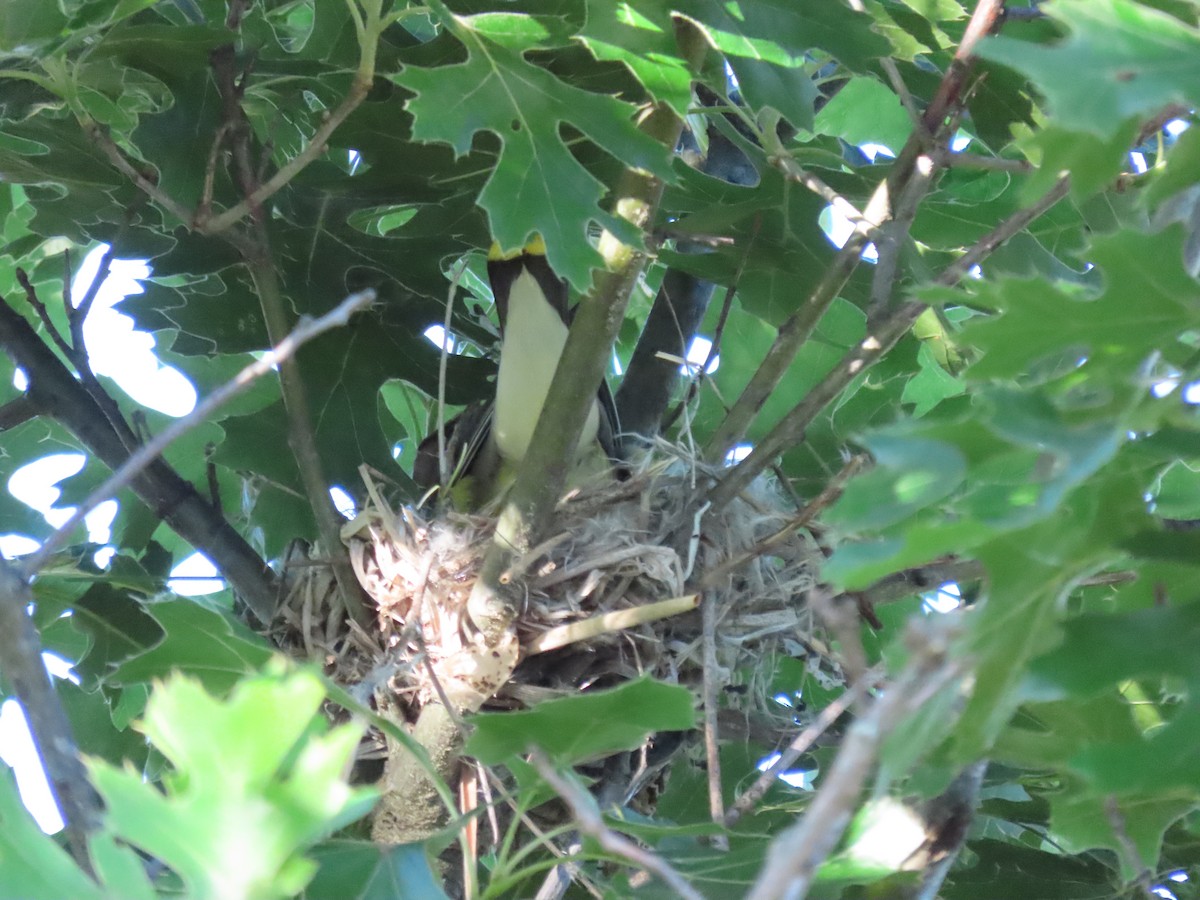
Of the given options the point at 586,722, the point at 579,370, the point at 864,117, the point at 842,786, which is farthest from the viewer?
the point at 864,117

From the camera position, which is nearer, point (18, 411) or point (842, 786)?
point (842, 786)

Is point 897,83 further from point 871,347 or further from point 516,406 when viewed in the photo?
point 516,406

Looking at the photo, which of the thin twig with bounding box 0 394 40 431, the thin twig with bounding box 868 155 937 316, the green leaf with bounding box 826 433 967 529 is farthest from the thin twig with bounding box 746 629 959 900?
A: the thin twig with bounding box 0 394 40 431

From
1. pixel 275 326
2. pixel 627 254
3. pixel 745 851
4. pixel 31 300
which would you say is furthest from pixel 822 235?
pixel 31 300

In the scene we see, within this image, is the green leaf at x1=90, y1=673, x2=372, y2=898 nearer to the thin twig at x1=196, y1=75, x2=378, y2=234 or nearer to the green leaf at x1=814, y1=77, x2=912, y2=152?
the thin twig at x1=196, y1=75, x2=378, y2=234

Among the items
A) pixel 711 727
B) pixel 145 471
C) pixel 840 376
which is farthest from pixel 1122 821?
pixel 145 471

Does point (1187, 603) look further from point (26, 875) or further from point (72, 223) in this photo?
point (72, 223)

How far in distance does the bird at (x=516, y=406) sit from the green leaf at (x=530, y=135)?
96 cm

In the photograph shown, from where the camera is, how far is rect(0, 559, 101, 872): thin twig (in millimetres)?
1555

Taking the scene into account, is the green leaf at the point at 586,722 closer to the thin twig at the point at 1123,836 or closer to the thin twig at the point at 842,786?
the thin twig at the point at 1123,836

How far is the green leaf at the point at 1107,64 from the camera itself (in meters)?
1.22

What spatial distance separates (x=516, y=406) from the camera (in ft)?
10.5

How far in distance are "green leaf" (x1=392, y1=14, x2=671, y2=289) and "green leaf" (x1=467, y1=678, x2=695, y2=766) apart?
2.11 feet

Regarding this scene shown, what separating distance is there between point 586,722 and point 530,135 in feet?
3.07
